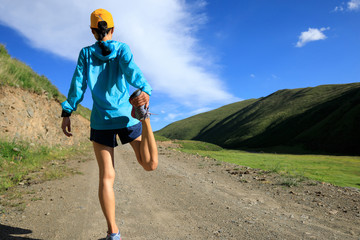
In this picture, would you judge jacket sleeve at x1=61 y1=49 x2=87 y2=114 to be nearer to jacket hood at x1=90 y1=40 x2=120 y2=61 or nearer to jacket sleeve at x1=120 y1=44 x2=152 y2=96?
jacket hood at x1=90 y1=40 x2=120 y2=61

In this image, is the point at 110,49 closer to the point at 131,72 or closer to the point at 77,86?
the point at 131,72

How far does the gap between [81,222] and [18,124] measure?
8527 mm

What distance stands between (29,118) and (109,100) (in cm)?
1060

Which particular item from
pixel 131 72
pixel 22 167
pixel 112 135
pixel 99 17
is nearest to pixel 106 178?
pixel 112 135

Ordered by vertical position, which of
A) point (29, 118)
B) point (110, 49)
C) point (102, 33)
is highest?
point (29, 118)

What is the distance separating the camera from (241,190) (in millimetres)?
5414

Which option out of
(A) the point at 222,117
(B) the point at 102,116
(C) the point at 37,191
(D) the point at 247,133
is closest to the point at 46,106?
(C) the point at 37,191

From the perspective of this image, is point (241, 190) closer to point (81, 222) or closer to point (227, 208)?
point (227, 208)

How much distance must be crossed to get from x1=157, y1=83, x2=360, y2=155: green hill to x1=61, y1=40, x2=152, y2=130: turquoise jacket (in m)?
56.6

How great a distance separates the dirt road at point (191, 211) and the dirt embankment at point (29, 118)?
5.16 m

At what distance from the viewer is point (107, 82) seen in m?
2.61

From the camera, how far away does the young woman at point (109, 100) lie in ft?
8.05

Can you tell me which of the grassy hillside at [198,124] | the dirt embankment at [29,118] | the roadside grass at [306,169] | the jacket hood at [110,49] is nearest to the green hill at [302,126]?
the grassy hillside at [198,124]

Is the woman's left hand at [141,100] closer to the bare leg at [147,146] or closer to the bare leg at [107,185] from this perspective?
the bare leg at [147,146]
